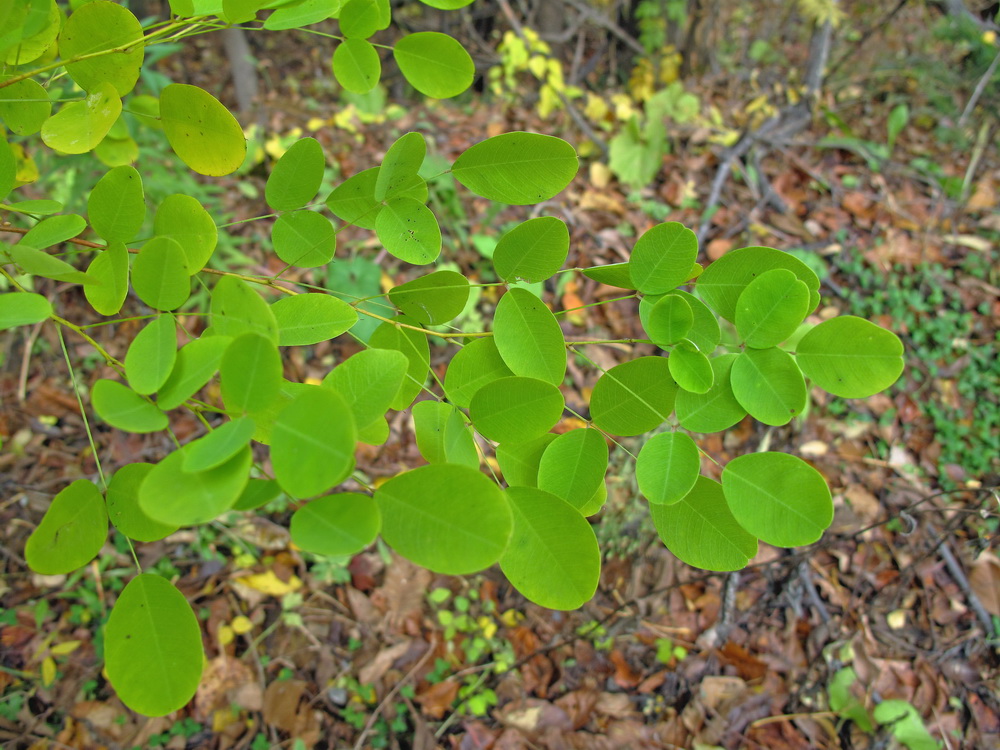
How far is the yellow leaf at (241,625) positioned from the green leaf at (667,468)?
5.27 ft

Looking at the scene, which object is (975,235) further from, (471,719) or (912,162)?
(471,719)

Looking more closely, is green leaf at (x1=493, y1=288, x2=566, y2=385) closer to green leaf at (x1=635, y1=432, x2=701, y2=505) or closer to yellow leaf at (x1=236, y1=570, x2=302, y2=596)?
green leaf at (x1=635, y1=432, x2=701, y2=505)

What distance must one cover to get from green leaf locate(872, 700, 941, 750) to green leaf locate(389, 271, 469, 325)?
6.04 ft

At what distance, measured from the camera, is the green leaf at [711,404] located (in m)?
0.65

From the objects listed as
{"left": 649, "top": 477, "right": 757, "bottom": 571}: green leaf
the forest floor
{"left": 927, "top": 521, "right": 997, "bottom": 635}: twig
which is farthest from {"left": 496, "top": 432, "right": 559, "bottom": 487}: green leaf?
{"left": 927, "top": 521, "right": 997, "bottom": 635}: twig

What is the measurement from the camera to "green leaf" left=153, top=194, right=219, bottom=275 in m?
0.65

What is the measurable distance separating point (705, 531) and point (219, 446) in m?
0.48

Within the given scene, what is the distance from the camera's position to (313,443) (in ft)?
1.48

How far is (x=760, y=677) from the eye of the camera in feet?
5.92

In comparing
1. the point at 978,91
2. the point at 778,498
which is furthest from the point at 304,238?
the point at 978,91

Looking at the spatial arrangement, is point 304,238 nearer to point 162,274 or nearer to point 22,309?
point 162,274

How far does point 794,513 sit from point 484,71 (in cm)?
396

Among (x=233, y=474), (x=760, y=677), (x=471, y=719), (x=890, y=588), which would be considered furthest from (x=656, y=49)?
(x=233, y=474)

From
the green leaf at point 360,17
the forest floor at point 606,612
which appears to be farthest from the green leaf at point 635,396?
the forest floor at point 606,612
